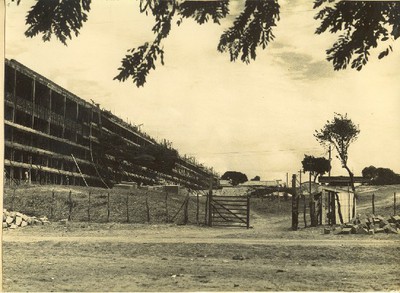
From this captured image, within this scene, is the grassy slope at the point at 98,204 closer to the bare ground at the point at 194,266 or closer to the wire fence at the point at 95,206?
the wire fence at the point at 95,206

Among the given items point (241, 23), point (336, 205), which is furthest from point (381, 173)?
point (336, 205)

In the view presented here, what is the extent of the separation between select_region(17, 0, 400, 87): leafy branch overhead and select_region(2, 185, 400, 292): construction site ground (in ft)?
10.4

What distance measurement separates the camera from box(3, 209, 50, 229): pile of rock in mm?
15994

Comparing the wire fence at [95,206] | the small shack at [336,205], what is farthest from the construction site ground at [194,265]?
the small shack at [336,205]

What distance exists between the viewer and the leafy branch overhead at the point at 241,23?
20.5ft

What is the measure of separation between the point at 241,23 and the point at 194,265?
4.61 metres

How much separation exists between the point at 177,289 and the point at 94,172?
497 inches

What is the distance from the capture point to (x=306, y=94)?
9008 millimetres

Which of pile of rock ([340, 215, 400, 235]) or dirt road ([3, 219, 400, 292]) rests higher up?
pile of rock ([340, 215, 400, 235])

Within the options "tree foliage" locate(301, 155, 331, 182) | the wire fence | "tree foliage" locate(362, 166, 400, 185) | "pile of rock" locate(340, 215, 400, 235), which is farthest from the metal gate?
"tree foliage" locate(362, 166, 400, 185)

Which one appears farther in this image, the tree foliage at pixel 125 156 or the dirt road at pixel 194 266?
the tree foliage at pixel 125 156

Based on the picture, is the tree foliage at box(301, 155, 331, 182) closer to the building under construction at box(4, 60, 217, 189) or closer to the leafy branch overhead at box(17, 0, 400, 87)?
the building under construction at box(4, 60, 217, 189)

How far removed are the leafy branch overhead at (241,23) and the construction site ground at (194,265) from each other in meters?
3.16

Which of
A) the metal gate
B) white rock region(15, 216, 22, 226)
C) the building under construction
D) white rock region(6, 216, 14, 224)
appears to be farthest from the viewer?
the metal gate
